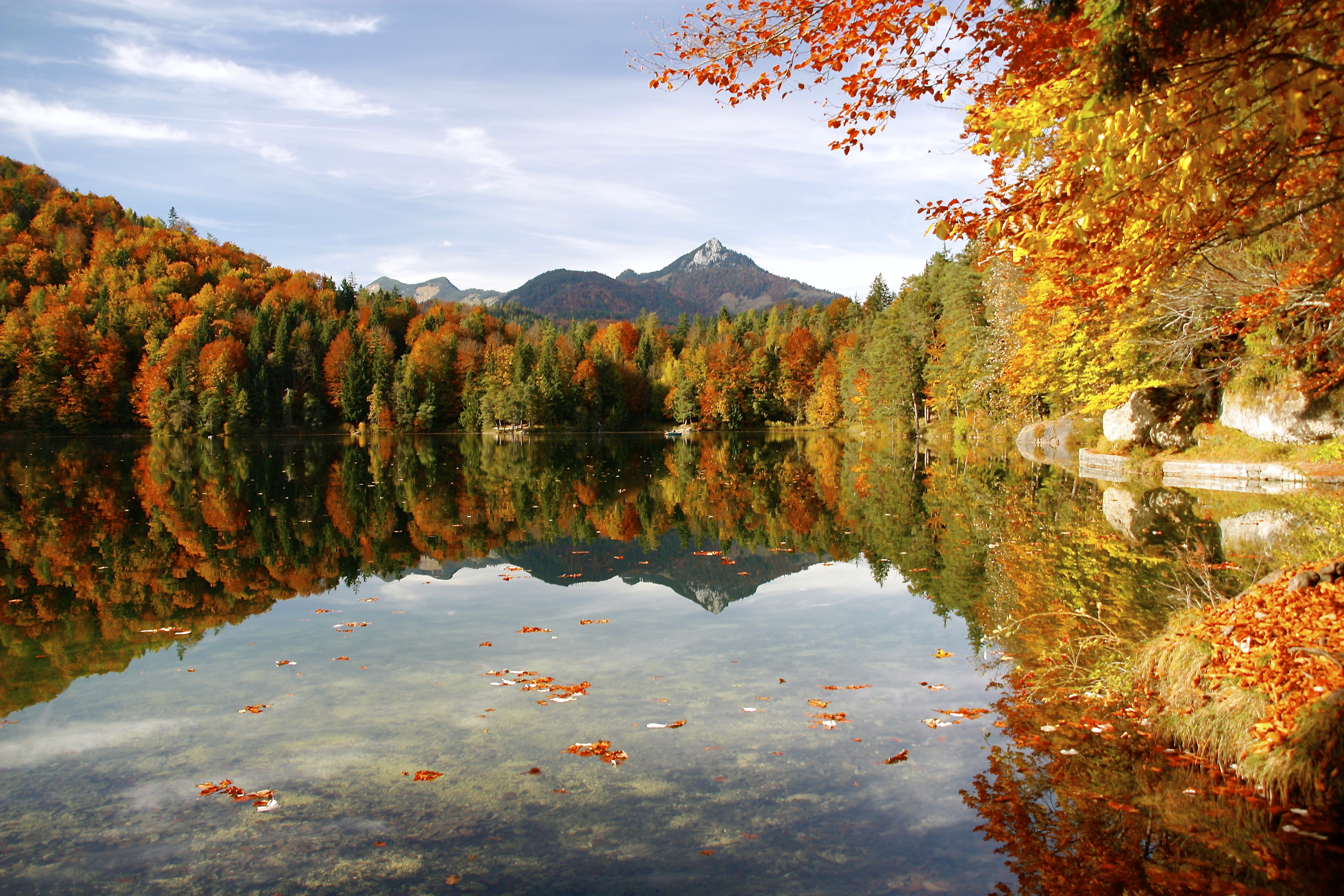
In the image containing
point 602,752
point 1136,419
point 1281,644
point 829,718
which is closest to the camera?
point 1281,644

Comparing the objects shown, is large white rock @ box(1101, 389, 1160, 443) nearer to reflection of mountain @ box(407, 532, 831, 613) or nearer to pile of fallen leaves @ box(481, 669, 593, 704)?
reflection of mountain @ box(407, 532, 831, 613)

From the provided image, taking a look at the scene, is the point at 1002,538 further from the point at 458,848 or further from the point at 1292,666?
the point at 458,848

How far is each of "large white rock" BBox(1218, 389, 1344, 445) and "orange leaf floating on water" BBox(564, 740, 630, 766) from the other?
73.6ft

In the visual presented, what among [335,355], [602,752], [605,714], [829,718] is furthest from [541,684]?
[335,355]

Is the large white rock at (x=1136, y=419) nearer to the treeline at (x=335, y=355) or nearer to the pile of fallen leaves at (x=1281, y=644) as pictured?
the pile of fallen leaves at (x=1281, y=644)

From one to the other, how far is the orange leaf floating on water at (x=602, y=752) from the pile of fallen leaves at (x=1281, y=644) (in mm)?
4021

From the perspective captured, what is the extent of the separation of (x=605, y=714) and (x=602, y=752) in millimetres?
771

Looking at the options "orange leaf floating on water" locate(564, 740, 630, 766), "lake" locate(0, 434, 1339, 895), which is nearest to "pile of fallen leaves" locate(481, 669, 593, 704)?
"lake" locate(0, 434, 1339, 895)

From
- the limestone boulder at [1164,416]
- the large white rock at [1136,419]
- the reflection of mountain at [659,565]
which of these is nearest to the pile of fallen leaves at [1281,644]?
the reflection of mountain at [659,565]

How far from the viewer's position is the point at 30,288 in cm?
8888

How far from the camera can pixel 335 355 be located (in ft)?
286

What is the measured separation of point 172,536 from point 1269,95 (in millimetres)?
16883

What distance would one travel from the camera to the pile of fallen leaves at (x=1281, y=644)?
4.94m

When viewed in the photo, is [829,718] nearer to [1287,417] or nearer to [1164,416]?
[1287,417]
